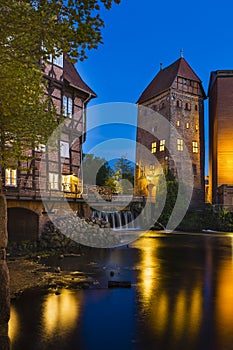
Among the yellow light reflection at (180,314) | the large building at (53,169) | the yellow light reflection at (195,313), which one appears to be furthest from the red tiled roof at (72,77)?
the yellow light reflection at (180,314)

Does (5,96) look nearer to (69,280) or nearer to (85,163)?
(69,280)

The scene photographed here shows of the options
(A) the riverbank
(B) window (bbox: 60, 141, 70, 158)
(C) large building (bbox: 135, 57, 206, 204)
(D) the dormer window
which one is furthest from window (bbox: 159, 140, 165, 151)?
(A) the riverbank

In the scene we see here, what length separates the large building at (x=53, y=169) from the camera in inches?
787

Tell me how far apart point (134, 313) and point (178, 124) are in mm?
40724

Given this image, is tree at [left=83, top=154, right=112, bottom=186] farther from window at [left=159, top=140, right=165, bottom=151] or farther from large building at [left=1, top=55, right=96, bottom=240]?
large building at [left=1, top=55, right=96, bottom=240]

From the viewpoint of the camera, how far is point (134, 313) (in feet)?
28.6

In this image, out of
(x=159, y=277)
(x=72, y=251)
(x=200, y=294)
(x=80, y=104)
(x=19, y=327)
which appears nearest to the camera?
(x=19, y=327)

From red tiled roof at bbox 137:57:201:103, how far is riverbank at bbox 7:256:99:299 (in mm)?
37976

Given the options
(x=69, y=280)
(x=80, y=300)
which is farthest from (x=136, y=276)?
(x=80, y=300)

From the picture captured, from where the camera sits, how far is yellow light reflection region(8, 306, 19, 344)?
692 cm

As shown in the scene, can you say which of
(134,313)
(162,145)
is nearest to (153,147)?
(162,145)

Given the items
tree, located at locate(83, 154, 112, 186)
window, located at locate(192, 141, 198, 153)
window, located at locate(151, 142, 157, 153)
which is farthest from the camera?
tree, located at locate(83, 154, 112, 186)

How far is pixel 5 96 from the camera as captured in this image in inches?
394

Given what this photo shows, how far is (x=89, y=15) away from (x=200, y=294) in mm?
8529
